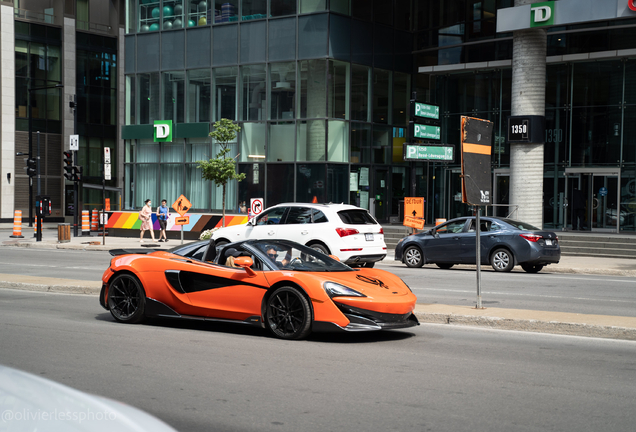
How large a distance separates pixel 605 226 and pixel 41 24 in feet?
152

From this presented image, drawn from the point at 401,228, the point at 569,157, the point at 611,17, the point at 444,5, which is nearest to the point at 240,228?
the point at 401,228

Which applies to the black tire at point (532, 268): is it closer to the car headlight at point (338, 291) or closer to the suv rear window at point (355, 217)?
the suv rear window at point (355, 217)

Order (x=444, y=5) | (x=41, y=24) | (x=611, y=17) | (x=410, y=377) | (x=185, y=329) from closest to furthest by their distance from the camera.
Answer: (x=410, y=377) < (x=185, y=329) < (x=611, y=17) < (x=444, y=5) < (x=41, y=24)

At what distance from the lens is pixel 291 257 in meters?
9.30

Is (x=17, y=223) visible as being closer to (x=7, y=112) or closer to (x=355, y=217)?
(x=7, y=112)

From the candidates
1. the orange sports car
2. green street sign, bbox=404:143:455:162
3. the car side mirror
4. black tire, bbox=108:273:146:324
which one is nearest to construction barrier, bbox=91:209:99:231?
green street sign, bbox=404:143:455:162

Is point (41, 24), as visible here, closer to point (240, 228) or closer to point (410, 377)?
point (240, 228)

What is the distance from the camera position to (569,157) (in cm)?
3212

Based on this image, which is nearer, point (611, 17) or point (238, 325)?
point (238, 325)

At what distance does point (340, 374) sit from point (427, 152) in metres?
19.2

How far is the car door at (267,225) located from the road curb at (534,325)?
9.34 metres

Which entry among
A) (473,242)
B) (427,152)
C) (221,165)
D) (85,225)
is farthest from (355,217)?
(85,225)

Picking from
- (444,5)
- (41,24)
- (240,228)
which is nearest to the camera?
(240,228)

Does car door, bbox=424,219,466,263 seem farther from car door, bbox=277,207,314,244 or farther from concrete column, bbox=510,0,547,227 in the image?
concrete column, bbox=510,0,547,227
